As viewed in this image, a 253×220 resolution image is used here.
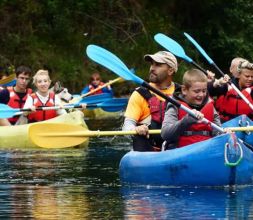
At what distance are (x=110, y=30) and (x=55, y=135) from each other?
17399mm

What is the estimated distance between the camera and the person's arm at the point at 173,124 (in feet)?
26.2

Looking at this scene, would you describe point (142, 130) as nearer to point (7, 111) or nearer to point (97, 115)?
point (7, 111)

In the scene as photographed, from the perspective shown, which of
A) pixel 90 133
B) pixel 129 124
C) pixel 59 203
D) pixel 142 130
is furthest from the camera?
pixel 90 133

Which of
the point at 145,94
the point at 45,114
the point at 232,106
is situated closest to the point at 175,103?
the point at 145,94

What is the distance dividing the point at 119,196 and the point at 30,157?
143 inches

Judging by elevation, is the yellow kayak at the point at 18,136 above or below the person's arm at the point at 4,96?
below

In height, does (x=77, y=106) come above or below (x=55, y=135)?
above

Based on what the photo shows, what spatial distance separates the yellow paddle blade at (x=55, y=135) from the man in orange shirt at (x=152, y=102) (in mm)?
682

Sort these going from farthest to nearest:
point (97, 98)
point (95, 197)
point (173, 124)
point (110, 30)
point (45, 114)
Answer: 1. point (110, 30)
2. point (97, 98)
3. point (45, 114)
4. point (173, 124)
5. point (95, 197)

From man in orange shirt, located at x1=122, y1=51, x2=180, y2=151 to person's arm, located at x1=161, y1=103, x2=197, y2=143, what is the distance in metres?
0.45

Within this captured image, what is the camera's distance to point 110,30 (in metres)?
26.6

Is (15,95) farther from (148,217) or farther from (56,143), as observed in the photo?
(148,217)

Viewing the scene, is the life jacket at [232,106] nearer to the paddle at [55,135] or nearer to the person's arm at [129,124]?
the paddle at [55,135]

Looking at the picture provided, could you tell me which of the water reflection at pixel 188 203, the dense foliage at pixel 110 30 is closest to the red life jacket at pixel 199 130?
the water reflection at pixel 188 203
